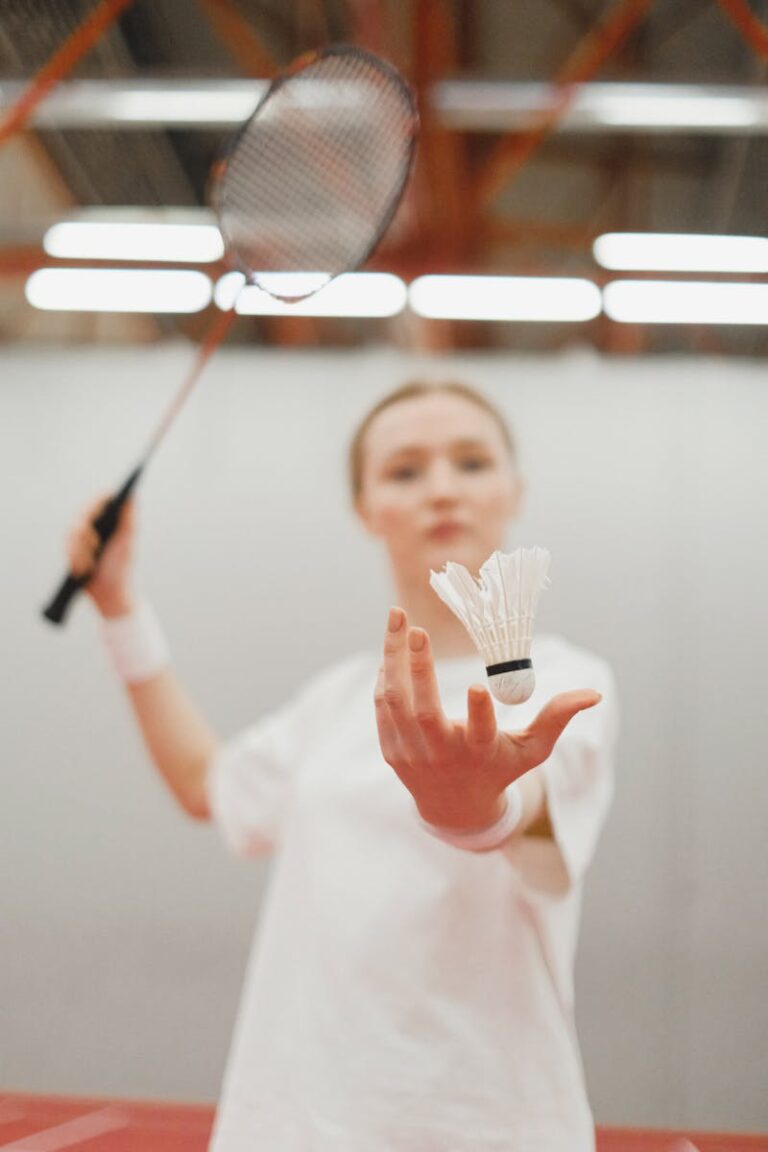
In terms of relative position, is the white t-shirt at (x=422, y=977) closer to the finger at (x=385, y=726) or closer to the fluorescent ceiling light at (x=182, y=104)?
the finger at (x=385, y=726)

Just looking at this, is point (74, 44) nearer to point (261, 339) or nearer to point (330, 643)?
point (261, 339)

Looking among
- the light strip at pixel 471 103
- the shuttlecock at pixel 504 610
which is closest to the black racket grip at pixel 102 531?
the shuttlecock at pixel 504 610

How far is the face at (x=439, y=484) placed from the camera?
689mm

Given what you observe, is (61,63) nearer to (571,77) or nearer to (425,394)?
(571,77)

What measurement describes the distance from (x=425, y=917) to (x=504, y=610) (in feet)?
0.77

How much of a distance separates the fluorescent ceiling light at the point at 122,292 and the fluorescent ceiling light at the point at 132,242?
0.10 feet

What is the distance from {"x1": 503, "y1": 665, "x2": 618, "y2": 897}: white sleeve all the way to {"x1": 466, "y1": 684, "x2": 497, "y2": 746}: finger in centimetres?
15

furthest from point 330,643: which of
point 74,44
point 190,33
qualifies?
point 190,33

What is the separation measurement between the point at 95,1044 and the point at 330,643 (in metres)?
0.42

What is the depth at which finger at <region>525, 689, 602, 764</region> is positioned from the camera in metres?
0.39

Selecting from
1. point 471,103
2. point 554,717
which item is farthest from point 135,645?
point 471,103

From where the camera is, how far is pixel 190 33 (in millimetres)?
1449

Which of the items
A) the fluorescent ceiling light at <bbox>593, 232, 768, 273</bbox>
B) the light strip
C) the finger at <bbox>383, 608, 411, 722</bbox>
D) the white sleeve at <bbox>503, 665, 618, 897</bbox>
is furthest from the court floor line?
the light strip

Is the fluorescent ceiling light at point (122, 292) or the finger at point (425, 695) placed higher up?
the fluorescent ceiling light at point (122, 292)
